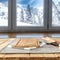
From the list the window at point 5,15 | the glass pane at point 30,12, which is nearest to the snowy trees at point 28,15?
the glass pane at point 30,12

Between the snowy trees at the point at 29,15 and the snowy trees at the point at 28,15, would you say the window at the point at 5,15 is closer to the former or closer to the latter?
the snowy trees at the point at 29,15

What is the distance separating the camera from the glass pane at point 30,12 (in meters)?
2.78

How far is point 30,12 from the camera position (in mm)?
2811

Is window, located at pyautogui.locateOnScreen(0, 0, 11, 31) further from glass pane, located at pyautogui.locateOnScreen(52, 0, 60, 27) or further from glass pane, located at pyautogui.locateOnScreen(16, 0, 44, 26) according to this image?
glass pane, located at pyautogui.locateOnScreen(52, 0, 60, 27)

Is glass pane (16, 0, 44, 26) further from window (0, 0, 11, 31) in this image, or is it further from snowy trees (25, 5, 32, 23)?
window (0, 0, 11, 31)

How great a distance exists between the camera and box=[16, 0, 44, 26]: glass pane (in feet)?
9.12

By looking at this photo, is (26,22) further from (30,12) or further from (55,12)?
(55,12)

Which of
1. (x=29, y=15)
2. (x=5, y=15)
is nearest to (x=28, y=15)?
(x=29, y=15)

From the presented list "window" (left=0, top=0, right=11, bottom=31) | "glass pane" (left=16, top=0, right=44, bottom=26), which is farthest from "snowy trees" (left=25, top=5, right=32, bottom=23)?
"window" (left=0, top=0, right=11, bottom=31)

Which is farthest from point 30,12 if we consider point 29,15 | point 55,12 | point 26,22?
point 55,12

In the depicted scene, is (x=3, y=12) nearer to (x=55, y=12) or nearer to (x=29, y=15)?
(x=29, y=15)

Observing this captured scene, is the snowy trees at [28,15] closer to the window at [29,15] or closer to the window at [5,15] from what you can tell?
the window at [29,15]

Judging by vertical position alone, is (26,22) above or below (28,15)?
below

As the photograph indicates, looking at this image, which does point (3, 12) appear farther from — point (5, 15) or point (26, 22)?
point (26, 22)
